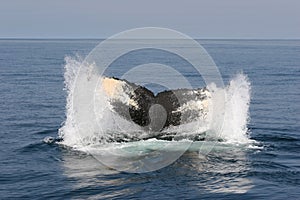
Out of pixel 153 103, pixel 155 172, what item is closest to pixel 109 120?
pixel 153 103

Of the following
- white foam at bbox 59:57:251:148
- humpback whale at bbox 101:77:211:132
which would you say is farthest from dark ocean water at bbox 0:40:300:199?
humpback whale at bbox 101:77:211:132

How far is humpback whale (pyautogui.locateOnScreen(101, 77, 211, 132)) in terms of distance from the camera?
2181 centimetres

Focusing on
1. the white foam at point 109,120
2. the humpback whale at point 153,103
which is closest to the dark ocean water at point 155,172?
the white foam at point 109,120

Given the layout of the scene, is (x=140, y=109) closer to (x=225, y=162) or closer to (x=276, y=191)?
(x=225, y=162)

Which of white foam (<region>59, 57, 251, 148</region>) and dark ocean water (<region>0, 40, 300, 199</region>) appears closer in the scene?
dark ocean water (<region>0, 40, 300, 199</region>)

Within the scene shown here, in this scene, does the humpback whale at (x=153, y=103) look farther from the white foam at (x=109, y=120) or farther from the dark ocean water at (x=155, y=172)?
the dark ocean water at (x=155, y=172)

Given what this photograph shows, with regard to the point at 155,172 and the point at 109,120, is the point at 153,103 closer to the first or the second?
the point at 109,120

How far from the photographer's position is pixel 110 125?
80.5 ft

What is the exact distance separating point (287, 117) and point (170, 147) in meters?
13.9

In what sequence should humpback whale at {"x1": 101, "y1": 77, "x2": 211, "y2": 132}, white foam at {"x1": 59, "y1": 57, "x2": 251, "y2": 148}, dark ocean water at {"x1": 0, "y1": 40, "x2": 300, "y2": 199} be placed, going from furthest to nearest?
white foam at {"x1": 59, "y1": 57, "x2": 251, "y2": 148} → humpback whale at {"x1": 101, "y1": 77, "x2": 211, "y2": 132} → dark ocean water at {"x1": 0, "y1": 40, "x2": 300, "y2": 199}

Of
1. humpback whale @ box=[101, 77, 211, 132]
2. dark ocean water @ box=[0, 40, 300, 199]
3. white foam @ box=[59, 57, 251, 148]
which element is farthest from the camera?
white foam @ box=[59, 57, 251, 148]

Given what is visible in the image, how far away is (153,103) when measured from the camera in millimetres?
22000

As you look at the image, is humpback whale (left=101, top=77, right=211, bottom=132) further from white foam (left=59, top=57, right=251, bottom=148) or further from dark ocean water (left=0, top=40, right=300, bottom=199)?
dark ocean water (left=0, top=40, right=300, bottom=199)

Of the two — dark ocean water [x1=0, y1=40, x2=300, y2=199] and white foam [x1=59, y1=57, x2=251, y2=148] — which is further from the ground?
white foam [x1=59, y1=57, x2=251, y2=148]
